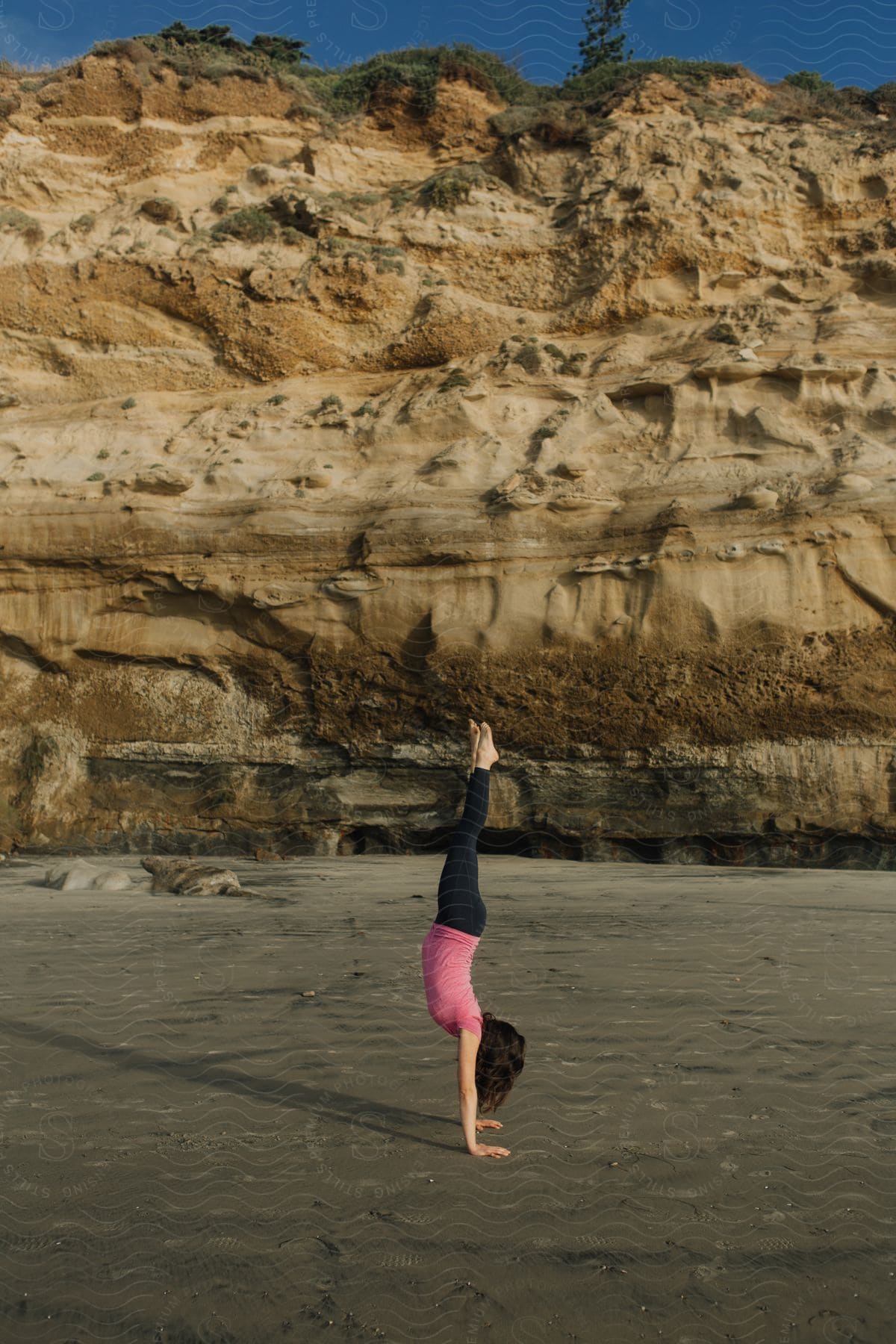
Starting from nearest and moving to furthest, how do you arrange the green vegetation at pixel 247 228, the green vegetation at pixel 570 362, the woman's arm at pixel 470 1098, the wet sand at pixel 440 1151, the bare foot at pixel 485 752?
the wet sand at pixel 440 1151
the woman's arm at pixel 470 1098
the bare foot at pixel 485 752
the green vegetation at pixel 570 362
the green vegetation at pixel 247 228

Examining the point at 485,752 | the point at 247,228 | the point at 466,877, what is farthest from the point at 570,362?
the point at 466,877

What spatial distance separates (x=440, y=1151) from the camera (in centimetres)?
306

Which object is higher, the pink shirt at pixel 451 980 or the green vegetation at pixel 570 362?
the green vegetation at pixel 570 362

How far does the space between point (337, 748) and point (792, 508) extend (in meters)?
5.71

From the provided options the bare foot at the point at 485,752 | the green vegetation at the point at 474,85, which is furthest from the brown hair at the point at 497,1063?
the green vegetation at the point at 474,85

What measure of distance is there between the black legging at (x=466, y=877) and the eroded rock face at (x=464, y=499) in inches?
304

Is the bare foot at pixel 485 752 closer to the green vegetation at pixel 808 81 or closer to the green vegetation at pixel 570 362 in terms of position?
the green vegetation at pixel 570 362

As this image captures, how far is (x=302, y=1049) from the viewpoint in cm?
397

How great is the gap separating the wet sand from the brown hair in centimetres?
14

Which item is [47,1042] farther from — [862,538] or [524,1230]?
[862,538]

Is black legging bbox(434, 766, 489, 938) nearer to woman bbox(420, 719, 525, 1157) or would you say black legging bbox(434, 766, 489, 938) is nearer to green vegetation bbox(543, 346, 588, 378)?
woman bbox(420, 719, 525, 1157)

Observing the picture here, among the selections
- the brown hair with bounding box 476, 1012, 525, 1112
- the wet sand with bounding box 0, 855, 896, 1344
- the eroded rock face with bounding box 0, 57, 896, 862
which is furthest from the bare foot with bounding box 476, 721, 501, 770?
the eroded rock face with bounding box 0, 57, 896, 862

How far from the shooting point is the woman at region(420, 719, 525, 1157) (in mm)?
3125

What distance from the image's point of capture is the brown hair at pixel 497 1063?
10.5 feet
